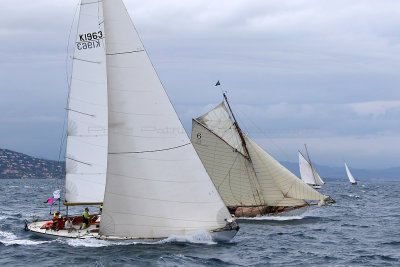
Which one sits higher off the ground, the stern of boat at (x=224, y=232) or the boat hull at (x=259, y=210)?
the boat hull at (x=259, y=210)

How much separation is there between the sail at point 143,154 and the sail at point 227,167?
68.9ft

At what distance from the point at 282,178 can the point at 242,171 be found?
363cm

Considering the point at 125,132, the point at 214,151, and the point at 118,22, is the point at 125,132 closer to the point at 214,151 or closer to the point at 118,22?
the point at 118,22

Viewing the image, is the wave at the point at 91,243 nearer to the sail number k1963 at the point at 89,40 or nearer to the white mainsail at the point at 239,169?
the sail number k1963 at the point at 89,40

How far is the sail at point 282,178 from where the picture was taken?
163ft

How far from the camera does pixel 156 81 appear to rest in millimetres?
29703

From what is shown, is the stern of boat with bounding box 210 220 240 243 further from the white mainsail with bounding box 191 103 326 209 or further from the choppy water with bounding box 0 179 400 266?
the white mainsail with bounding box 191 103 326 209

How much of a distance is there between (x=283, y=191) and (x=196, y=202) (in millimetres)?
21746

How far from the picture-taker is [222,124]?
51812 mm

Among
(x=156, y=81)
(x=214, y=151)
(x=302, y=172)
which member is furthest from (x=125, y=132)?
(x=302, y=172)

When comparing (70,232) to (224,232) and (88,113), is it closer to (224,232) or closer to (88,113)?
(88,113)

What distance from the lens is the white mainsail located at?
50.1 meters

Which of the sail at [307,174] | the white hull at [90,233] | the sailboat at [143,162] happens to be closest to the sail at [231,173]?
the white hull at [90,233]

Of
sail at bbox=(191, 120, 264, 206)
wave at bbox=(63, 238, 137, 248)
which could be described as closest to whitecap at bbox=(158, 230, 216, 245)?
wave at bbox=(63, 238, 137, 248)
